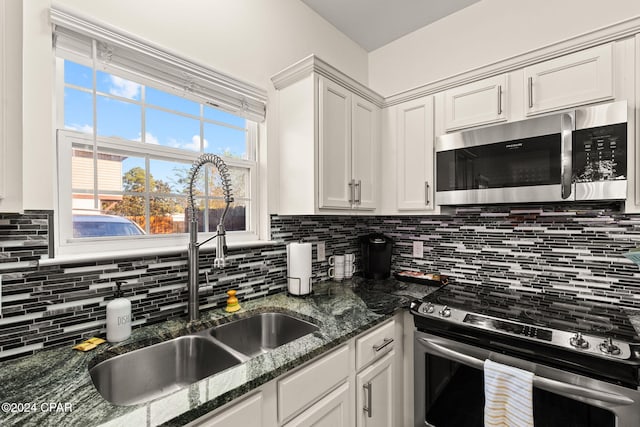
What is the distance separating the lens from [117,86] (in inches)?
51.7

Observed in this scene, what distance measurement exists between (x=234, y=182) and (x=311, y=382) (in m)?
1.15

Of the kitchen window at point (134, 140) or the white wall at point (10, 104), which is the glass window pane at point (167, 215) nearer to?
the kitchen window at point (134, 140)

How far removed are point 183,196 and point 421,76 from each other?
1941 millimetres

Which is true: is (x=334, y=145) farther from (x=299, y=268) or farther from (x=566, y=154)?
(x=566, y=154)

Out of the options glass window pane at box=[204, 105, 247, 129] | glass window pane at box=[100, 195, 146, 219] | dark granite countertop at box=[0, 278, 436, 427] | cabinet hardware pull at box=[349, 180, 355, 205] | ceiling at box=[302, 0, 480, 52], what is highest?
ceiling at box=[302, 0, 480, 52]

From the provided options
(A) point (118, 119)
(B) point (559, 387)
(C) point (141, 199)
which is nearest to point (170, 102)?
(A) point (118, 119)

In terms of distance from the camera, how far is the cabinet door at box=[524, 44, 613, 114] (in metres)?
1.38

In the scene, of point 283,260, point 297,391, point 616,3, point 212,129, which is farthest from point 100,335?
point 616,3

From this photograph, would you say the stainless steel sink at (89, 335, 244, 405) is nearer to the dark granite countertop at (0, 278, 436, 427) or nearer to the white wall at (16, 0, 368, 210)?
the dark granite countertop at (0, 278, 436, 427)

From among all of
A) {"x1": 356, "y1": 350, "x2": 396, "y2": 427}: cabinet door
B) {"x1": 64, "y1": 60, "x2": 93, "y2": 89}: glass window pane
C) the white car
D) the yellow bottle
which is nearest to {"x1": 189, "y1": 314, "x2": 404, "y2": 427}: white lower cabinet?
{"x1": 356, "y1": 350, "x2": 396, "y2": 427}: cabinet door

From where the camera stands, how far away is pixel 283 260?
183 cm

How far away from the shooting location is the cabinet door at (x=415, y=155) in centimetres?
190

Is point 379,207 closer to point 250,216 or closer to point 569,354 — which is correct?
point 250,216

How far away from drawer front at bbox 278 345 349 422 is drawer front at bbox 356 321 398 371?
0.09 meters
